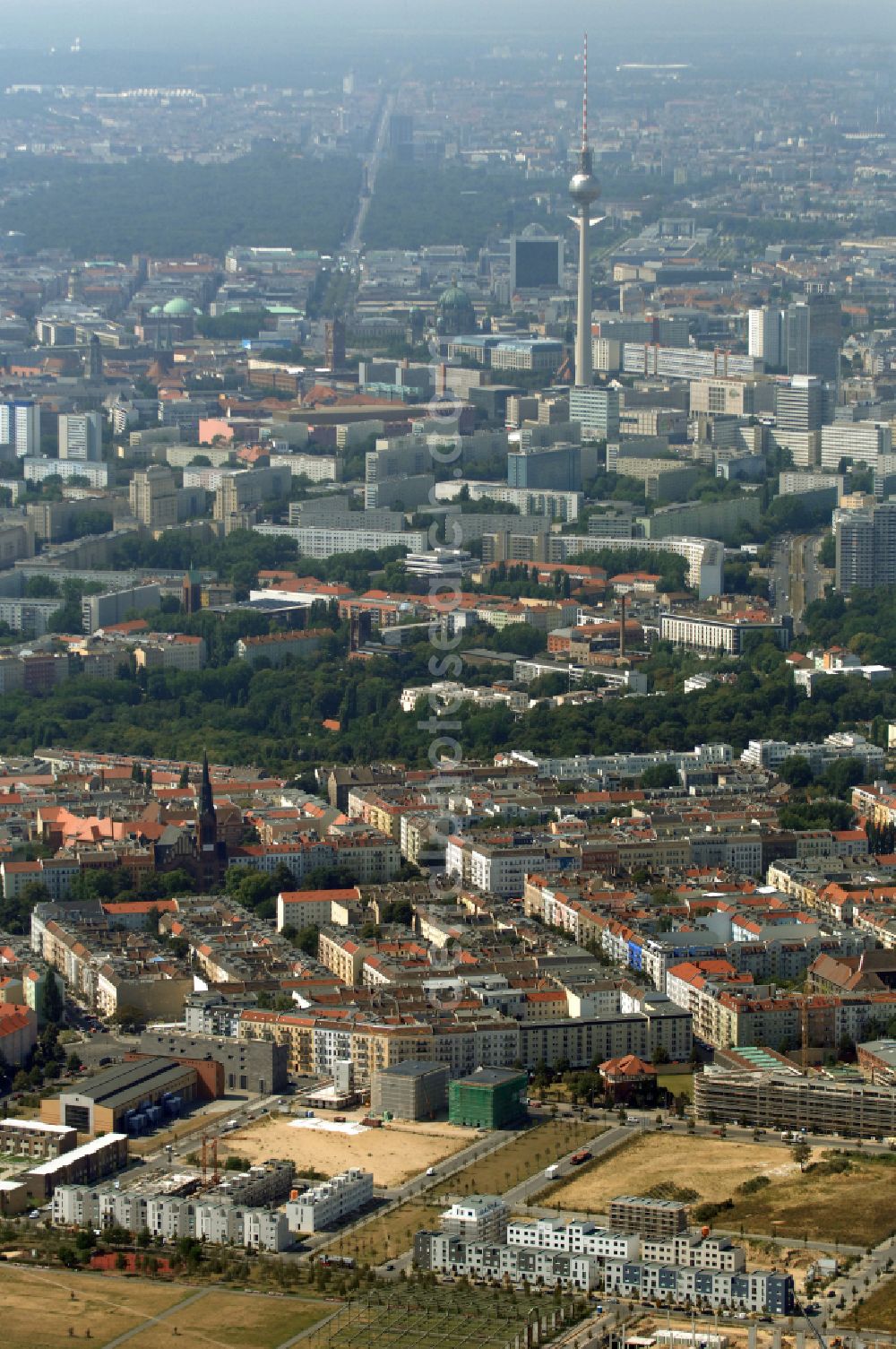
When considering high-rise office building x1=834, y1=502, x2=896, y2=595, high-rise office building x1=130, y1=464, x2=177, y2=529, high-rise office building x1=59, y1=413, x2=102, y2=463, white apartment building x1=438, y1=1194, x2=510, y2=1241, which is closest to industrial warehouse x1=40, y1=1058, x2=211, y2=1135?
white apartment building x1=438, y1=1194, x2=510, y2=1241

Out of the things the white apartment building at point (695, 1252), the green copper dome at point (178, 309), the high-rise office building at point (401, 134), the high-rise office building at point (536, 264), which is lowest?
the green copper dome at point (178, 309)

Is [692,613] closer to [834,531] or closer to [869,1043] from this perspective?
[834,531]

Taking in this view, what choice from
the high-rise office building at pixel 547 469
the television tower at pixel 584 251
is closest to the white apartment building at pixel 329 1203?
the high-rise office building at pixel 547 469

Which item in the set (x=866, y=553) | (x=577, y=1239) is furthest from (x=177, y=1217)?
(x=866, y=553)

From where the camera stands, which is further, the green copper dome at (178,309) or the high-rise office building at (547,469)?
the green copper dome at (178,309)

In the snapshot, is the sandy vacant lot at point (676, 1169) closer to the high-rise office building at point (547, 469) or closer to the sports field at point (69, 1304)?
the sports field at point (69, 1304)

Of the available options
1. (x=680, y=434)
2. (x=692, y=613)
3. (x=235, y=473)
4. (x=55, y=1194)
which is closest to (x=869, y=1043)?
(x=55, y=1194)

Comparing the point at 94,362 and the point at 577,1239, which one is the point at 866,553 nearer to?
the point at 577,1239
